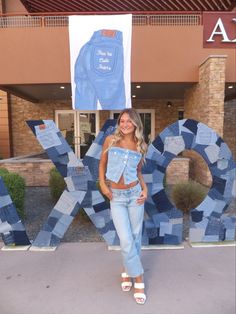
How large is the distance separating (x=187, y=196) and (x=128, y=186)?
2906mm

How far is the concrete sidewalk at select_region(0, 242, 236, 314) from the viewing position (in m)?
2.47

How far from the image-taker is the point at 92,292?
269 centimetres

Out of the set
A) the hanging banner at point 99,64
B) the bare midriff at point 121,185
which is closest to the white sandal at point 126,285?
the bare midriff at point 121,185

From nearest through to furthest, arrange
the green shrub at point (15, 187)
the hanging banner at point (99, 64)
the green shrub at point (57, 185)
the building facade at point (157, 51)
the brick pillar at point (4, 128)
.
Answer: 1. the green shrub at point (15, 187)
2. the green shrub at point (57, 185)
3. the hanging banner at point (99, 64)
4. the building facade at point (157, 51)
5. the brick pillar at point (4, 128)

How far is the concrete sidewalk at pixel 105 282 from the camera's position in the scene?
247 centimetres

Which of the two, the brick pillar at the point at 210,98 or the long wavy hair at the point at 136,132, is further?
the brick pillar at the point at 210,98

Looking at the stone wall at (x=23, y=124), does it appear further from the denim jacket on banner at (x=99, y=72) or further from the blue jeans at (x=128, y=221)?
the blue jeans at (x=128, y=221)

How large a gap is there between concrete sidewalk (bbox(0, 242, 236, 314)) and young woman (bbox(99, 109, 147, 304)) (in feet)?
0.86

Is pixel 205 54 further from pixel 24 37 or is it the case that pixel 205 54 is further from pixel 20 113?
pixel 20 113

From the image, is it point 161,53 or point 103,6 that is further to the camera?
point 103,6

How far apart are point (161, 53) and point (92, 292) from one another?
22.7 feet

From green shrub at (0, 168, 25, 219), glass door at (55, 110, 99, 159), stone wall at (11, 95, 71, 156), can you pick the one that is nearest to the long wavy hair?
green shrub at (0, 168, 25, 219)

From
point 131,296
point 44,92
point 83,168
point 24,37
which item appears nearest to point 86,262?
point 131,296

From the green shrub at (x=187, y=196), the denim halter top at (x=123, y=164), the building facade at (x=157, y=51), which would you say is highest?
the building facade at (x=157, y=51)
